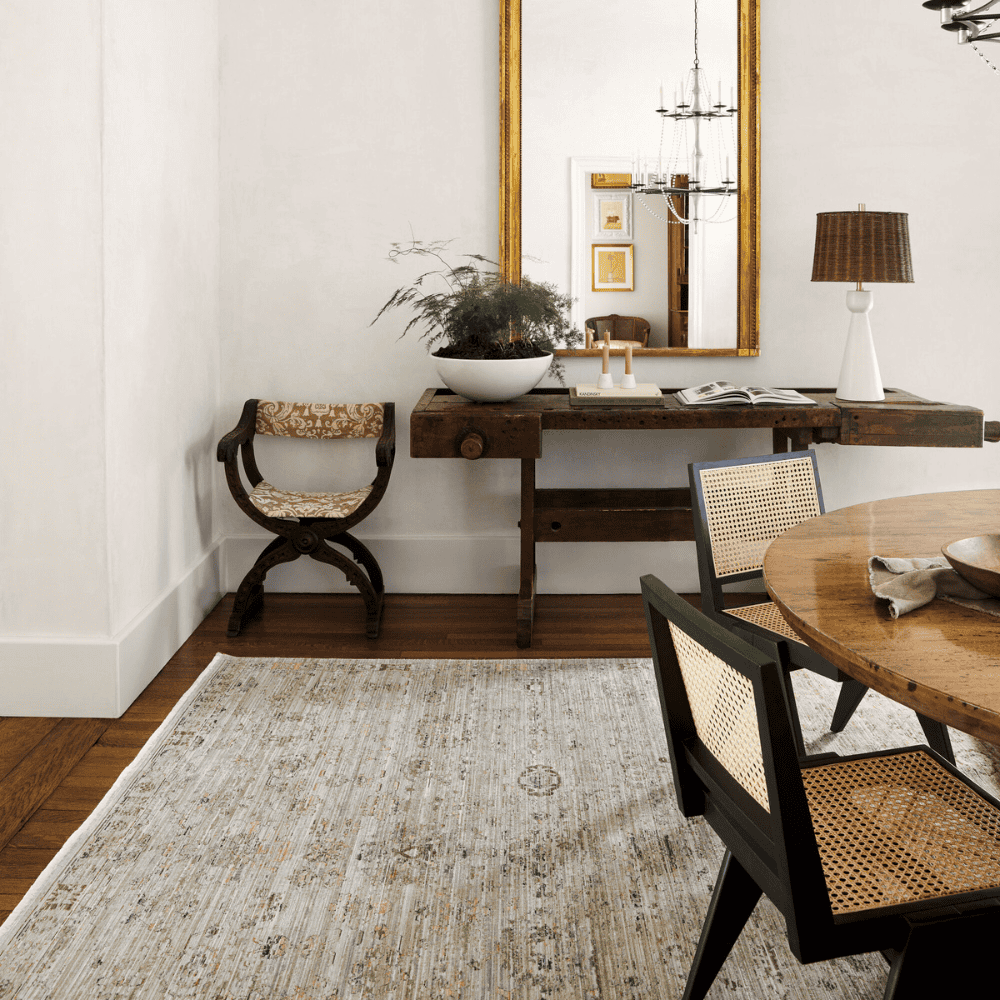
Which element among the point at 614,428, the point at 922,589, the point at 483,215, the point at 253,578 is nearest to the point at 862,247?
the point at 614,428

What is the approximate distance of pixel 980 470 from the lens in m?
3.97

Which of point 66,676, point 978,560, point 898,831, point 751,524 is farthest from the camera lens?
point 66,676

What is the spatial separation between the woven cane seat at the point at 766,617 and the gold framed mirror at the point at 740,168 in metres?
1.58

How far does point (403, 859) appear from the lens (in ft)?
7.01

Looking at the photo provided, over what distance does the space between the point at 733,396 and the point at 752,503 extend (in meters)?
0.94

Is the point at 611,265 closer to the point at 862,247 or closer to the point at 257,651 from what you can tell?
the point at 862,247

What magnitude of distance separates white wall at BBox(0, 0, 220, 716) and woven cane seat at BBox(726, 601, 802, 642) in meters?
1.71

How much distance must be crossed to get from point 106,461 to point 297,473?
4.06 ft

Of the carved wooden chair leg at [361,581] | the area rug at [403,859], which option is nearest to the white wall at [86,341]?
the area rug at [403,859]

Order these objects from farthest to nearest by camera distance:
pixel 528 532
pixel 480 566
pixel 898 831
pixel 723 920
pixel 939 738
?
1. pixel 480 566
2. pixel 528 532
3. pixel 939 738
4. pixel 723 920
5. pixel 898 831

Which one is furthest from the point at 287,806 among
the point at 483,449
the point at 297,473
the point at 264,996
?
the point at 297,473

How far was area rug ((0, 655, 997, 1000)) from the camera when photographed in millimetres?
1770

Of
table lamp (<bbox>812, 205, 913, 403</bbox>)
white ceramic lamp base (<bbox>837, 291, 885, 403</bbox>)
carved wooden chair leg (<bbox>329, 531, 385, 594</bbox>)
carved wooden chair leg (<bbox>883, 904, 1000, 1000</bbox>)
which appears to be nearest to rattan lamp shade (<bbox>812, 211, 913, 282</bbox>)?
table lamp (<bbox>812, 205, 913, 403</bbox>)

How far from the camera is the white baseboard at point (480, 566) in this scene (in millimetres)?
3986
